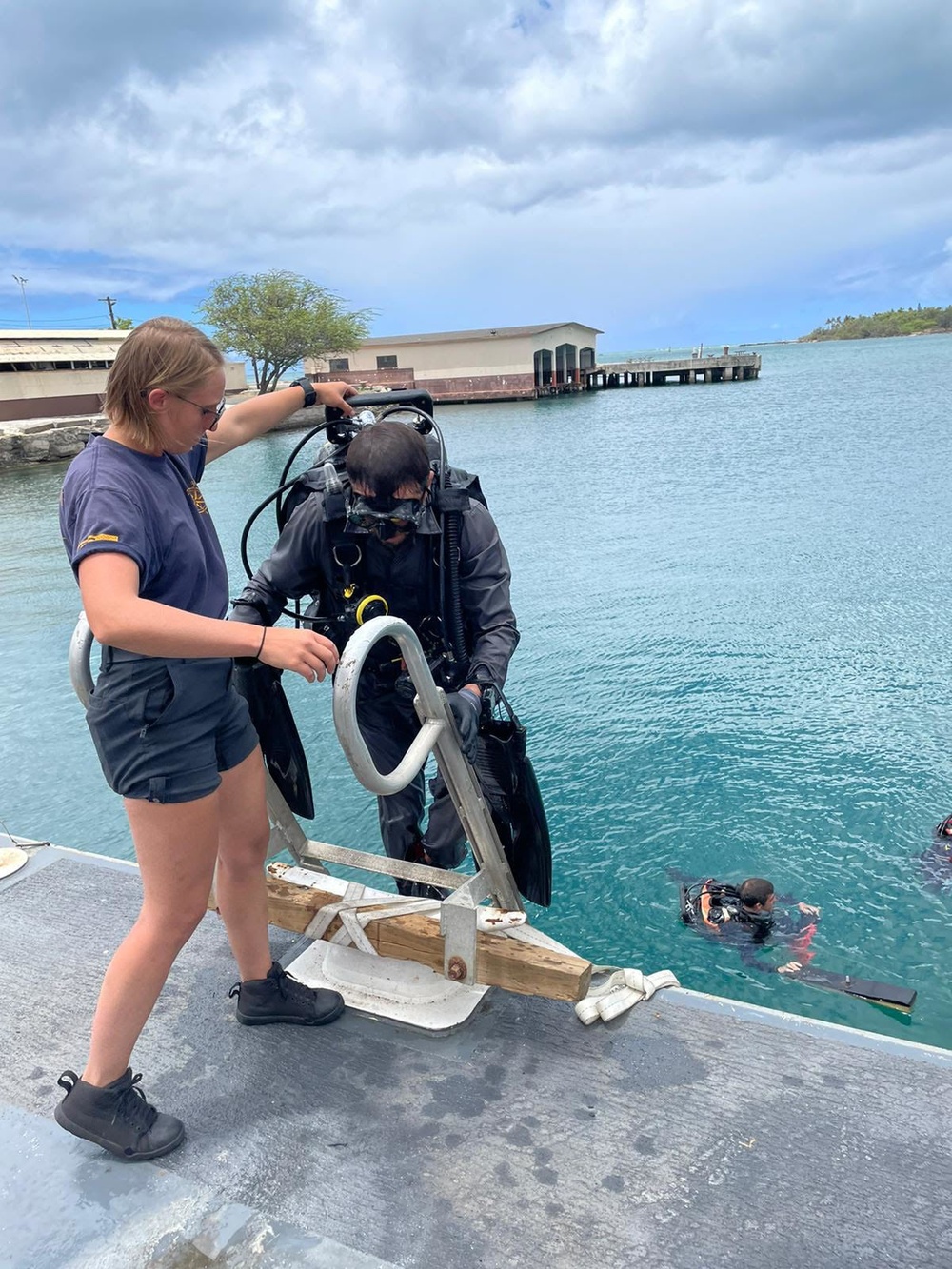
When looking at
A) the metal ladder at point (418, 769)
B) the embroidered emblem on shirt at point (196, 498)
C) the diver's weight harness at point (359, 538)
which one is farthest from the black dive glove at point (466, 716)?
the embroidered emblem on shirt at point (196, 498)

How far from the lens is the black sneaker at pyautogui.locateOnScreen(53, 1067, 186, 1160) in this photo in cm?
194

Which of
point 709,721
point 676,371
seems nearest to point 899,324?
point 676,371

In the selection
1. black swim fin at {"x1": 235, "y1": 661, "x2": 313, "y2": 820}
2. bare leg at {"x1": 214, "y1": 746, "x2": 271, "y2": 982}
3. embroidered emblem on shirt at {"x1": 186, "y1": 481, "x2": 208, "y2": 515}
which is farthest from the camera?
black swim fin at {"x1": 235, "y1": 661, "x2": 313, "y2": 820}

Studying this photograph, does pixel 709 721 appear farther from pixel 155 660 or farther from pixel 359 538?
pixel 155 660

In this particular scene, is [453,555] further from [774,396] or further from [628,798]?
[774,396]

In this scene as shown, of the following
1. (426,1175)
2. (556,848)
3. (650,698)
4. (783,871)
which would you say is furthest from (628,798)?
(426,1175)

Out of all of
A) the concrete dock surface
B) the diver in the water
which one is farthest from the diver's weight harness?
the diver in the water

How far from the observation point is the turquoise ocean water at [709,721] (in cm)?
493

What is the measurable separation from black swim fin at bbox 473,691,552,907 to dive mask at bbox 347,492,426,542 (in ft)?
1.83

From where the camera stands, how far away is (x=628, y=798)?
20.1ft

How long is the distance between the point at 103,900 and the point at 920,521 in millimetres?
14938

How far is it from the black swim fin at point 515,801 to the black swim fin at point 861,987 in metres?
2.59

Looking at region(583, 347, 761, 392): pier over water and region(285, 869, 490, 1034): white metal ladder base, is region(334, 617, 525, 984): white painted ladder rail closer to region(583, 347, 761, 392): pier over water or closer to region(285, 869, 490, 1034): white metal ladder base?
region(285, 869, 490, 1034): white metal ladder base

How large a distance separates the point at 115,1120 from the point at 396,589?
1.58m
